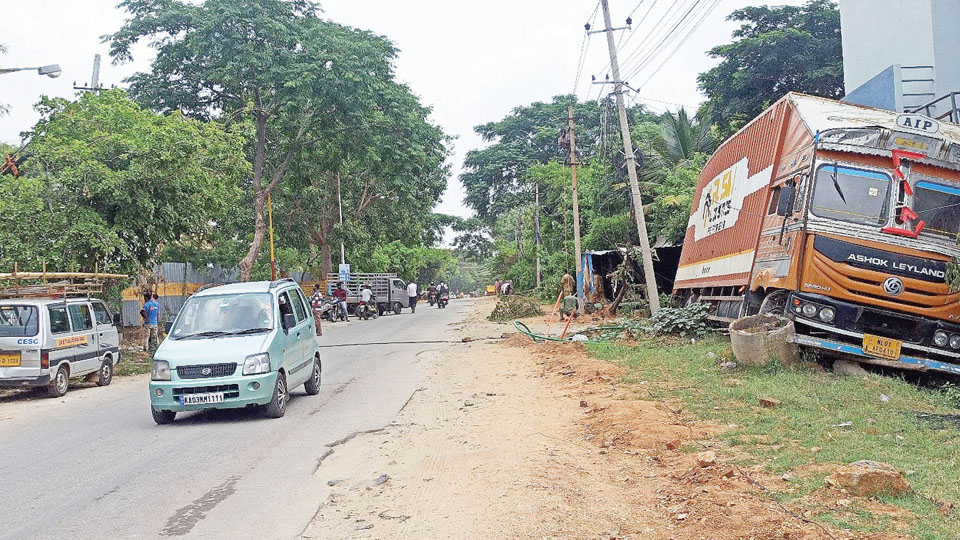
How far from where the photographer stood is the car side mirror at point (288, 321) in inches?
401

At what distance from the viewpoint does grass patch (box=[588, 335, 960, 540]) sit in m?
5.27

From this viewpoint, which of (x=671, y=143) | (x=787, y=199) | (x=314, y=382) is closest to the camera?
(x=787, y=199)

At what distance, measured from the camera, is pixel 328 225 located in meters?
38.8

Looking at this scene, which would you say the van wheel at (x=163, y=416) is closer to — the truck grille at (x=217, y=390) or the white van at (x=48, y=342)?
the truck grille at (x=217, y=390)

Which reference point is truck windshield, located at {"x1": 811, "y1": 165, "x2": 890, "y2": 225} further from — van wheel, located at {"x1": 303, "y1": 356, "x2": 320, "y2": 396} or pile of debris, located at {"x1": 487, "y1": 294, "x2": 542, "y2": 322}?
pile of debris, located at {"x1": 487, "y1": 294, "x2": 542, "y2": 322}

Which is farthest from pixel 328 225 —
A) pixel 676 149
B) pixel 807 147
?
pixel 807 147

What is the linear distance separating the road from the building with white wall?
15992mm

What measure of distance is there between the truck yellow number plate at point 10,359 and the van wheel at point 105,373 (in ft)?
7.95

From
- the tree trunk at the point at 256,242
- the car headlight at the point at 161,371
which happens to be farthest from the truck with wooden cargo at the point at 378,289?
the car headlight at the point at 161,371

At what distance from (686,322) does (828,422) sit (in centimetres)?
911

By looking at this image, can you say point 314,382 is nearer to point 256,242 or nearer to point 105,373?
point 105,373

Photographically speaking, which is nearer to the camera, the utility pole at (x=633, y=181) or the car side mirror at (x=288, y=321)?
the car side mirror at (x=288, y=321)

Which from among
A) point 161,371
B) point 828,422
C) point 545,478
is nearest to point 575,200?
point 161,371

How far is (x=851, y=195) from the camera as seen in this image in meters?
10.8
